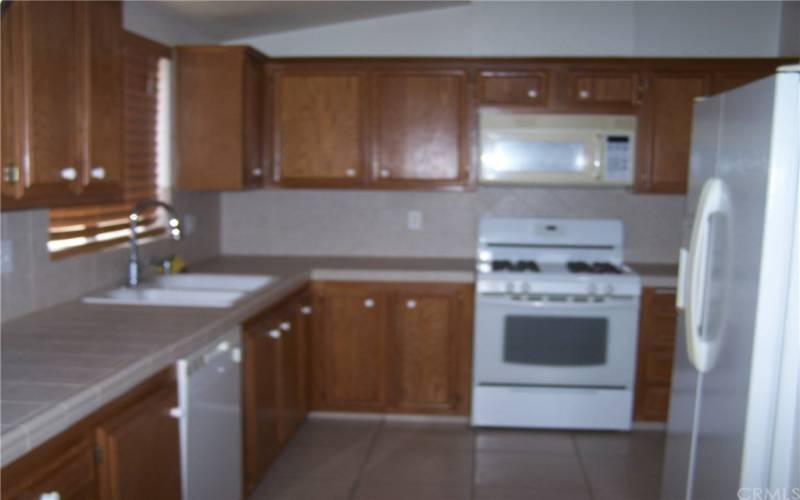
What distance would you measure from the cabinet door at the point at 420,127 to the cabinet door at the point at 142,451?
2.19 meters

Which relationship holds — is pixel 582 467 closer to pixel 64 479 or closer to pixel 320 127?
pixel 320 127

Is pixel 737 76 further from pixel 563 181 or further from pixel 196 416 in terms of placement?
pixel 196 416

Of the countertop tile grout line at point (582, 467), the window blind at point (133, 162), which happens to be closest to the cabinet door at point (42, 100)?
the window blind at point (133, 162)

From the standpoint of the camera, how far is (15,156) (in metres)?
1.92

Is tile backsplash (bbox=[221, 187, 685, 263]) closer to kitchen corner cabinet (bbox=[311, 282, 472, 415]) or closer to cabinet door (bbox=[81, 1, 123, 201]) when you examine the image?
kitchen corner cabinet (bbox=[311, 282, 472, 415])

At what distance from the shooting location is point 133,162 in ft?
11.1

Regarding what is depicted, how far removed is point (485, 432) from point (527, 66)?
1.98 meters

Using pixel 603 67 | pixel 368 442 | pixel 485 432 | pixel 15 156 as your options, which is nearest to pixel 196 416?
pixel 15 156

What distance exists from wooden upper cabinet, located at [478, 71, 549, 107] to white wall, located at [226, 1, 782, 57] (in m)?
0.25

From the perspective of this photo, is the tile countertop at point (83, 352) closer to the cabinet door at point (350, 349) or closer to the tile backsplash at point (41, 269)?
the tile backsplash at point (41, 269)

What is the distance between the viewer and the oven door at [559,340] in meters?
3.83

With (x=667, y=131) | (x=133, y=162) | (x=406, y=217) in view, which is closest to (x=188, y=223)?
(x=133, y=162)

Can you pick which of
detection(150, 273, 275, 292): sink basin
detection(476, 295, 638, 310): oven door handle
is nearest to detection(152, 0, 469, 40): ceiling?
detection(150, 273, 275, 292): sink basin

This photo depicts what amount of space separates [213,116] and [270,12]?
0.60 metres
